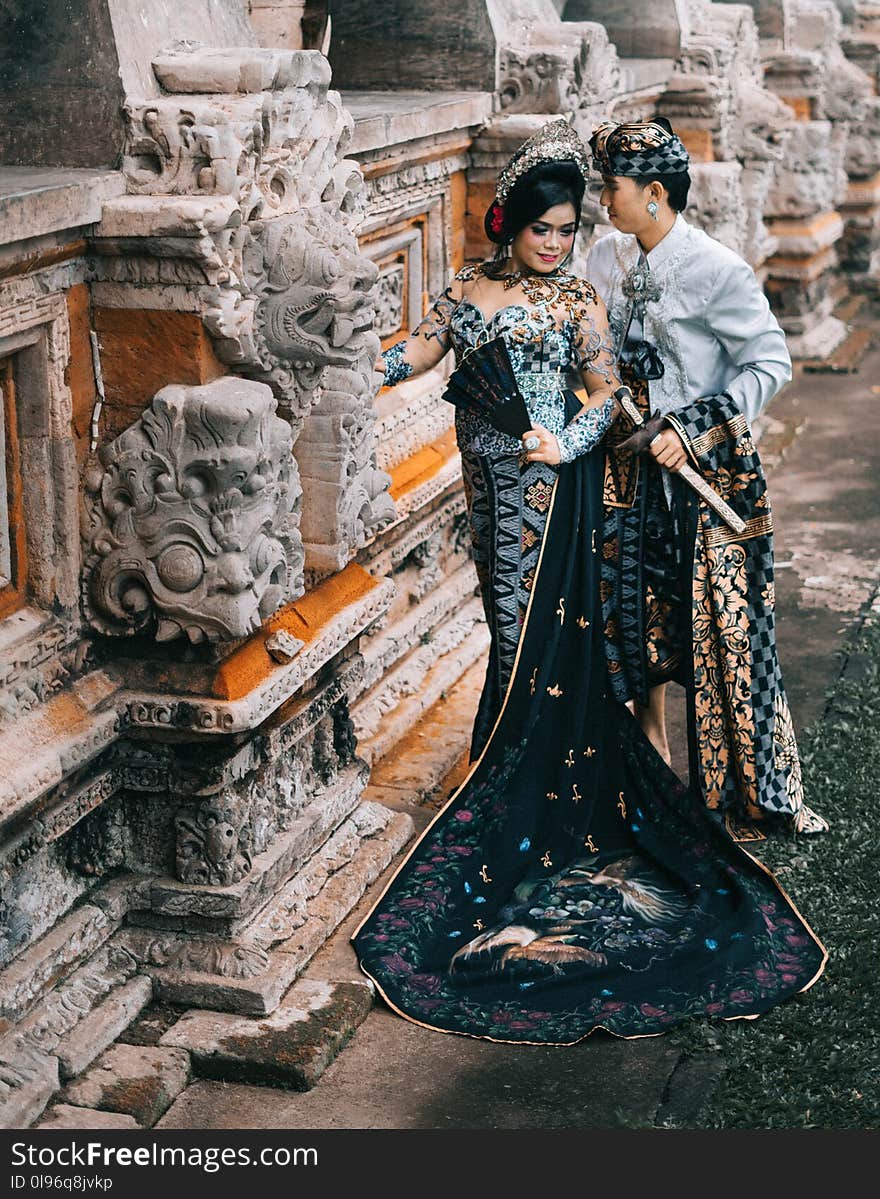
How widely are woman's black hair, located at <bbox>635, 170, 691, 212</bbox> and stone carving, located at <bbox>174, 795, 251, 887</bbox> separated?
6.34ft

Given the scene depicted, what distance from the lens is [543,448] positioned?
456 centimetres

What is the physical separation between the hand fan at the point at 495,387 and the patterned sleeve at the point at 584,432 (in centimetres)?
10

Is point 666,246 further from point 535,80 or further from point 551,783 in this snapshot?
point 535,80

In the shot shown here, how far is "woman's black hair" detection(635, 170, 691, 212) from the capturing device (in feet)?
15.3

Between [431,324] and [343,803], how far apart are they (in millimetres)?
1292

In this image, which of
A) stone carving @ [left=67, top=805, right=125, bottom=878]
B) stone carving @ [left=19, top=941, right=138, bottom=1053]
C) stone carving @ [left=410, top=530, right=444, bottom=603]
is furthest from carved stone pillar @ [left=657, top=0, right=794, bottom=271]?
stone carving @ [left=19, top=941, right=138, bottom=1053]

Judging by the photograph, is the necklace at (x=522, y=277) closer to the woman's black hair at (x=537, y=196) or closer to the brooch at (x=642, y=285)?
the woman's black hair at (x=537, y=196)

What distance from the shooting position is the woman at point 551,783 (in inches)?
169

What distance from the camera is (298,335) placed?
3.91 metres

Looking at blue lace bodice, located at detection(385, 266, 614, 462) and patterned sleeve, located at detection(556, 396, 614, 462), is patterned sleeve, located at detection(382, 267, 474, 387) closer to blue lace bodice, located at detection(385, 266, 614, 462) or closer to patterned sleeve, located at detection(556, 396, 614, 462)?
blue lace bodice, located at detection(385, 266, 614, 462)

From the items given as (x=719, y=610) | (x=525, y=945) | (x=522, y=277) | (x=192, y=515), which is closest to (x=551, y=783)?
(x=525, y=945)

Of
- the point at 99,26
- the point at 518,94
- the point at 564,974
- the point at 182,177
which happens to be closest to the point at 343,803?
the point at 564,974

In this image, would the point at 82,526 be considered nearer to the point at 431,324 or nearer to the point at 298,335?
the point at 298,335

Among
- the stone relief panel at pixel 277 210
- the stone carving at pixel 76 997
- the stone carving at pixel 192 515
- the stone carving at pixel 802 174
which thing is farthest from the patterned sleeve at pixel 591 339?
the stone carving at pixel 802 174
